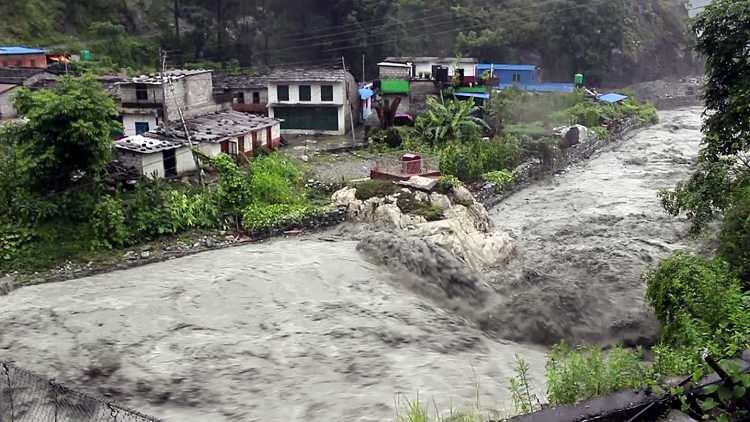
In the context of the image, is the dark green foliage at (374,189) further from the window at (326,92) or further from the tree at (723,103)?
the window at (326,92)

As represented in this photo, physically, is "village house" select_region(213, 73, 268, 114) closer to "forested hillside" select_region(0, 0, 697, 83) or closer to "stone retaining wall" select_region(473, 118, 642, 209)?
"forested hillside" select_region(0, 0, 697, 83)

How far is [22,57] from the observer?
39.3 meters

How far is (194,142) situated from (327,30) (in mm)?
24266

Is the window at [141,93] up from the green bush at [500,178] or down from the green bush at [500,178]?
up

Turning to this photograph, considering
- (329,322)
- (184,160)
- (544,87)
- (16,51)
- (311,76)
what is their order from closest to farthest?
(329,322) → (184,160) → (311,76) → (16,51) → (544,87)

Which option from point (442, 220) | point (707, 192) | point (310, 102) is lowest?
point (442, 220)

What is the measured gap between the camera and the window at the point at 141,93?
30281 mm

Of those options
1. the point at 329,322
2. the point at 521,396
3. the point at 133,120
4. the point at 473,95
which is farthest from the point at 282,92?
the point at 521,396

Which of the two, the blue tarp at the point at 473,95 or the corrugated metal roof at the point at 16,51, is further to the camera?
the corrugated metal roof at the point at 16,51

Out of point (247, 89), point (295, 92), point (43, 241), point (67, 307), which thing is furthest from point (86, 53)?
point (67, 307)

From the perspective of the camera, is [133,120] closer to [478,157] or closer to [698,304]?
[478,157]

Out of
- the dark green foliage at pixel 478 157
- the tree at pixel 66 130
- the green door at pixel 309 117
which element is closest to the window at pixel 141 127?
the green door at pixel 309 117

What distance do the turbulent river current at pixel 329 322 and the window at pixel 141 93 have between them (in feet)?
42.4

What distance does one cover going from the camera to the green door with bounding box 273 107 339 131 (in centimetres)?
3550
